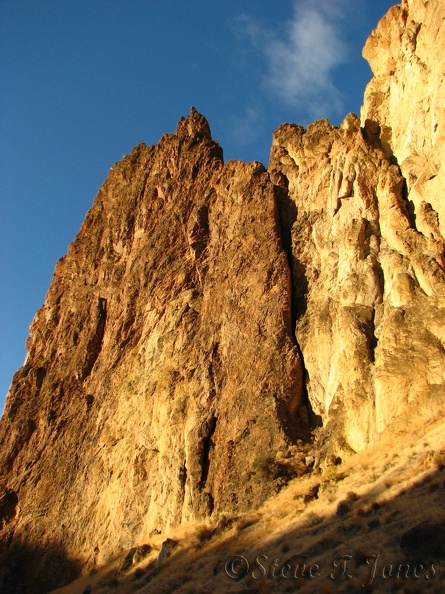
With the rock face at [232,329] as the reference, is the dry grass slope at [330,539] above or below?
below

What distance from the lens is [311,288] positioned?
109 feet

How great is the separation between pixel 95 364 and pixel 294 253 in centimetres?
1759

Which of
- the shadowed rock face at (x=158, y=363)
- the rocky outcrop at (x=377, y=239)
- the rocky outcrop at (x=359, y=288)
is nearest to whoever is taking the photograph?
the rocky outcrop at (x=359, y=288)

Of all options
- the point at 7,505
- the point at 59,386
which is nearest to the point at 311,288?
the point at 59,386

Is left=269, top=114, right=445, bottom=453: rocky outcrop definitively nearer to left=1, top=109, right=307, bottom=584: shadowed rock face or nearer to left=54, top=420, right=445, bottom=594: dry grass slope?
left=1, top=109, right=307, bottom=584: shadowed rock face

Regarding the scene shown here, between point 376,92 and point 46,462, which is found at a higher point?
point 376,92

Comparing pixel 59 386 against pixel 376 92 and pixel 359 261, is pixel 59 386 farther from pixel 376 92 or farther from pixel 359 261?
pixel 376 92

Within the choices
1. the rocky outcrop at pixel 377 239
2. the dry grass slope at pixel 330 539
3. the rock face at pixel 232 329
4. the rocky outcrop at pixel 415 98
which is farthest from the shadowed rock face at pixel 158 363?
the rocky outcrop at pixel 415 98

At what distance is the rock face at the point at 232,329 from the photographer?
26359 millimetres

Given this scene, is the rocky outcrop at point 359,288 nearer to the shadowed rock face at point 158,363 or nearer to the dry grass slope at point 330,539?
the shadowed rock face at point 158,363

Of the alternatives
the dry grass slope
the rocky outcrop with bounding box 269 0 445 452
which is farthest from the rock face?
the dry grass slope

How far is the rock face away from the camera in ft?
86.5

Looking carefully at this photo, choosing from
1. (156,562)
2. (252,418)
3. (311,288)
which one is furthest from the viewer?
(311,288)

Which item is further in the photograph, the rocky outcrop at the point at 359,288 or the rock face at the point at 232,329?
the rock face at the point at 232,329
